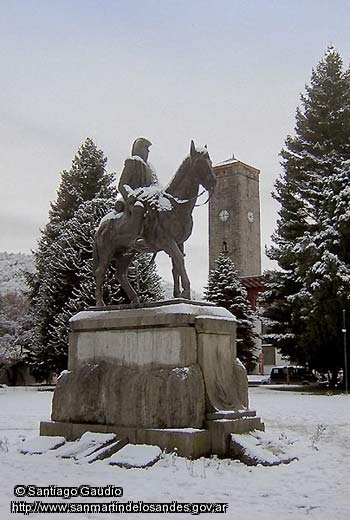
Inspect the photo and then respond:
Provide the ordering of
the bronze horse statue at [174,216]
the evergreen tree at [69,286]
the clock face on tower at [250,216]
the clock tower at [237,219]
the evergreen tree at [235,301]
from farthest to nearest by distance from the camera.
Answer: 1. the clock face on tower at [250,216]
2. the clock tower at [237,219]
3. the evergreen tree at [235,301]
4. the evergreen tree at [69,286]
5. the bronze horse statue at [174,216]

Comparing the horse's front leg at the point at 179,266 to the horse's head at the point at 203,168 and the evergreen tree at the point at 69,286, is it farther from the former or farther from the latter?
the evergreen tree at the point at 69,286

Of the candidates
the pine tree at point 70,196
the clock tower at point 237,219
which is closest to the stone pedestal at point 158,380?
the pine tree at point 70,196

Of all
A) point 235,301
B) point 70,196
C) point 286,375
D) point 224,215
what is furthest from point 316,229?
point 224,215

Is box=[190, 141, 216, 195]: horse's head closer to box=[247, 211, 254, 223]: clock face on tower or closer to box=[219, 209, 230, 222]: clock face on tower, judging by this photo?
box=[219, 209, 230, 222]: clock face on tower

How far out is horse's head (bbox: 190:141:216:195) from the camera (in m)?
10.1

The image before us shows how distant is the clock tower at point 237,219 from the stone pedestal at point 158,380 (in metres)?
59.7

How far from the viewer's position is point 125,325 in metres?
9.86

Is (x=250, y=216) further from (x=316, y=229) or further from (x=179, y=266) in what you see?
(x=179, y=266)

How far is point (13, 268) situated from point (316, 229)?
43.0 m

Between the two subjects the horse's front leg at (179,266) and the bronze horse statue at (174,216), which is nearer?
the horse's front leg at (179,266)

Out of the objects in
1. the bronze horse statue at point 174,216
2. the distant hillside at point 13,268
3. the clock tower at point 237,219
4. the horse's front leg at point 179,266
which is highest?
the clock tower at point 237,219

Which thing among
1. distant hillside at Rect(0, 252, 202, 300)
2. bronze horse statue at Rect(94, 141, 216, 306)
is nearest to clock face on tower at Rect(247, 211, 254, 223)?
distant hillside at Rect(0, 252, 202, 300)

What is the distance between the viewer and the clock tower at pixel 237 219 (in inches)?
2788

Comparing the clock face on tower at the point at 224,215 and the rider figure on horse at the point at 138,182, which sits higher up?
the clock face on tower at the point at 224,215
